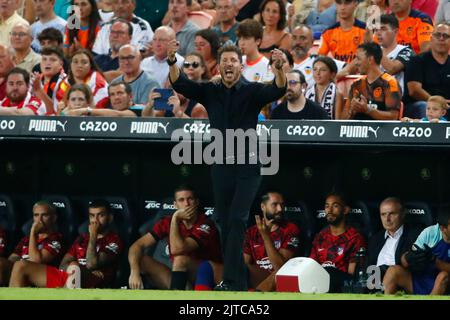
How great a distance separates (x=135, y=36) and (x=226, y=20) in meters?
1.05

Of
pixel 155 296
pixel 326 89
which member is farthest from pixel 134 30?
pixel 155 296

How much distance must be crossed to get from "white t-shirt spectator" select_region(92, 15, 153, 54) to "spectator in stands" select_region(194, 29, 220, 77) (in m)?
1.14

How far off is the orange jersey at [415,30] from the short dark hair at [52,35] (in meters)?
3.70

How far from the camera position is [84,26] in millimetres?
13617

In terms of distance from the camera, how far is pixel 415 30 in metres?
12.3

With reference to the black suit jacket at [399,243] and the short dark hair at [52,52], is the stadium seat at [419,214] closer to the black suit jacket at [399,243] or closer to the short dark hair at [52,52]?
the black suit jacket at [399,243]

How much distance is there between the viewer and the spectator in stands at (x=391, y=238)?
35.2 ft

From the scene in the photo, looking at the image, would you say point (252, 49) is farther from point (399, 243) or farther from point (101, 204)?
point (399, 243)

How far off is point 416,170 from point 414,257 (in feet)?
3.82

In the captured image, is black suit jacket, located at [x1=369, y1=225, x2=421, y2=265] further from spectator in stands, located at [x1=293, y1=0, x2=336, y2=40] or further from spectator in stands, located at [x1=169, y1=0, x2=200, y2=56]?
spectator in stands, located at [x1=169, y1=0, x2=200, y2=56]

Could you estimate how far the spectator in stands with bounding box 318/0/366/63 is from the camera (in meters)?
12.4

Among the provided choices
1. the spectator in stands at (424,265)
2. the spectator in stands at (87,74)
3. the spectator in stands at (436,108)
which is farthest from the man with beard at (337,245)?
the spectator in stands at (87,74)
